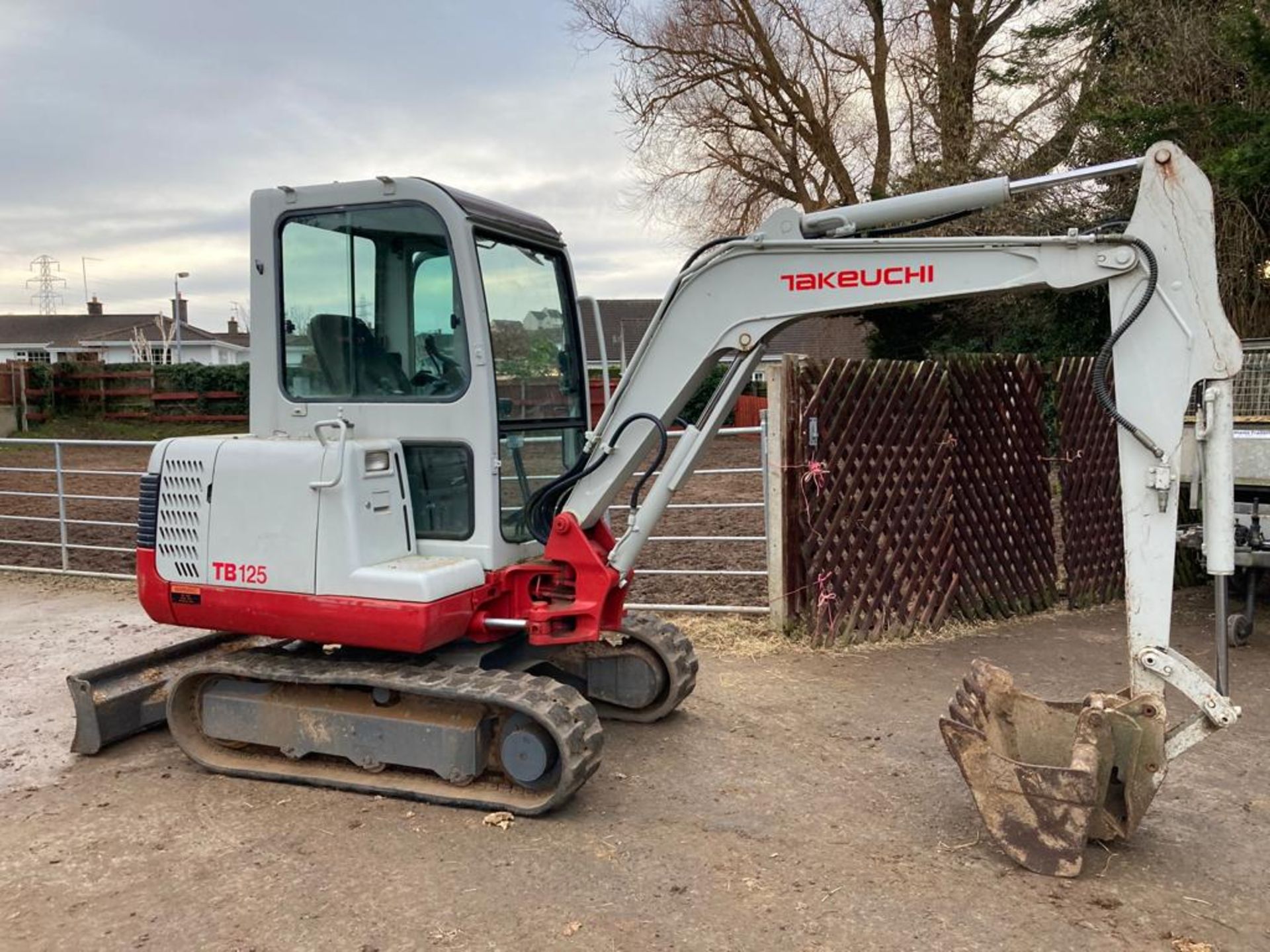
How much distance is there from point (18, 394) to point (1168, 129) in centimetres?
2618

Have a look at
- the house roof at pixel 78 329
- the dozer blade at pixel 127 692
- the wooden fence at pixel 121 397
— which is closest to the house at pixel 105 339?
the house roof at pixel 78 329

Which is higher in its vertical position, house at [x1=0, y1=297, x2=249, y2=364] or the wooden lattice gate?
house at [x1=0, y1=297, x2=249, y2=364]

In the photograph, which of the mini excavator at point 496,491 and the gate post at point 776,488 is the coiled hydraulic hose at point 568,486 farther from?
the gate post at point 776,488

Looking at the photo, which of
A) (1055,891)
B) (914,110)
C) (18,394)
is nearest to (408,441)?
(1055,891)

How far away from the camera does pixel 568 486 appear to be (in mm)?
4559

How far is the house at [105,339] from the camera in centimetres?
5434

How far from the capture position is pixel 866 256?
12.7 ft

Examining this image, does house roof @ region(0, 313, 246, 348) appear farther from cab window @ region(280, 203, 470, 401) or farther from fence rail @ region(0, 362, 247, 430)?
cab window @ region(280, 203, 470, 401)

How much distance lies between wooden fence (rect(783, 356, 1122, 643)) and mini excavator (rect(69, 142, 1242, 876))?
214cm

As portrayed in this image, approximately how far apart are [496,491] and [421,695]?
36.9 inches

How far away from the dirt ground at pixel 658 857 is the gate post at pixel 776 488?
123 cm

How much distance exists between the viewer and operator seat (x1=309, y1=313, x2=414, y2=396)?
447 cm

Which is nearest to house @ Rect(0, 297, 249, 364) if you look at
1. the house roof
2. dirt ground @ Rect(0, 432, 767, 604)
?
the house roof

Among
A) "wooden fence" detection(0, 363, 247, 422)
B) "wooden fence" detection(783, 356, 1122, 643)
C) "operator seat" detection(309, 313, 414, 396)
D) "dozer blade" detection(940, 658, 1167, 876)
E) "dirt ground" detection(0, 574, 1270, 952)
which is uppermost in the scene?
"wooden fence" detection(0, 363, 247, 422)
